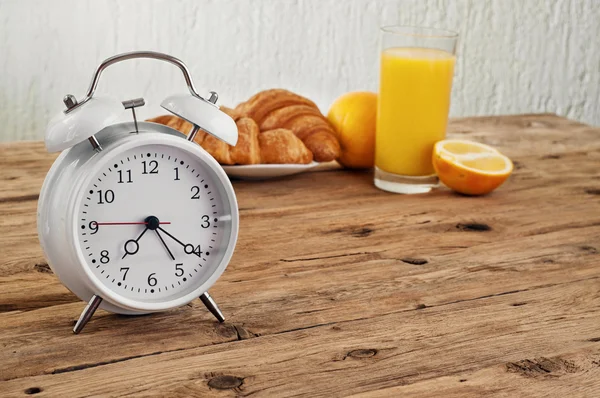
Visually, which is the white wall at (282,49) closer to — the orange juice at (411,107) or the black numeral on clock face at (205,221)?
the orange juice at (411,107)

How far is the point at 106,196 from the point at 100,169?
33mm

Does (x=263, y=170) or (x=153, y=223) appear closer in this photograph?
(x=153, y=223)

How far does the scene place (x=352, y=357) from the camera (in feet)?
2.60

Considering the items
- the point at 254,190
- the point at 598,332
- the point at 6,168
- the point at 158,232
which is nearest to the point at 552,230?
the point at 598,332

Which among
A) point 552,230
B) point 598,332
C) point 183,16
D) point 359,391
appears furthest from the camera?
point 183,16

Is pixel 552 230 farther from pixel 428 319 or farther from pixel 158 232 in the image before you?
pixel 158 232

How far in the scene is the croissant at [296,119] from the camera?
1.42m

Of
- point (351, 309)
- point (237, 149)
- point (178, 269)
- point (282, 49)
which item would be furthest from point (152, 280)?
point (282, 49)

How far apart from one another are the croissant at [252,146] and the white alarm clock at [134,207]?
0.50 metres

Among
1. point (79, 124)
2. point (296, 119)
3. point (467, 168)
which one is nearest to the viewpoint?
point (79, 124)

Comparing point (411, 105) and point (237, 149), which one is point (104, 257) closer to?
point (237, 149)

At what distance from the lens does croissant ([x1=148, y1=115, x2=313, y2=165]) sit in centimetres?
134

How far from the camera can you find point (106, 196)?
0.79 metres

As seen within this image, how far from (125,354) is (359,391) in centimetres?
25
